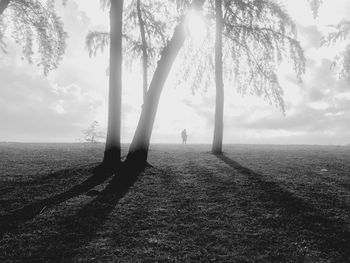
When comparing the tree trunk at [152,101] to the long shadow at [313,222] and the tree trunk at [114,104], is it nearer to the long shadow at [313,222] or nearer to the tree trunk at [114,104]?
the tree trunk at [114,104]

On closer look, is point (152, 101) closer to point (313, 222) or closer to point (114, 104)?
point (114, 104)

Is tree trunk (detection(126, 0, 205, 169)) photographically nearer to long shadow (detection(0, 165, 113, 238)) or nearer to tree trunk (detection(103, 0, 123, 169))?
tree trunk (detection(103, 0, 123, 169))

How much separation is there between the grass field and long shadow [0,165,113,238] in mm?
47

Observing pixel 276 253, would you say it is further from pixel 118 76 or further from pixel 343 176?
pixel 118 76

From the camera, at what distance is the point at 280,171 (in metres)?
11.8

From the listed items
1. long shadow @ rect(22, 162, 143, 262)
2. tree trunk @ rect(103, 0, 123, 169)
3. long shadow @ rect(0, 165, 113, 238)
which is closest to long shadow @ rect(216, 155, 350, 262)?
long shadow @ rect(22, 162, 143, 262)

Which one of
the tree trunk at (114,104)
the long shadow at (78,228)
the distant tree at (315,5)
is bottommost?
the long shadow at (78,228)

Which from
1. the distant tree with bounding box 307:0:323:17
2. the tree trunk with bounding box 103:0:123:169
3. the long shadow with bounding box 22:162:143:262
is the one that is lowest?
the long shadow with bounding box 22:162:143:262

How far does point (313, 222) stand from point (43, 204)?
20.1 feet

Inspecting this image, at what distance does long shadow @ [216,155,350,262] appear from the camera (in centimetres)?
575

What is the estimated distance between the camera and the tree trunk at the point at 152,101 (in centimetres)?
1256

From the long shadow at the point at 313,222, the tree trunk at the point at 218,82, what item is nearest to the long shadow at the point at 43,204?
the long shadow at the point at 313,222

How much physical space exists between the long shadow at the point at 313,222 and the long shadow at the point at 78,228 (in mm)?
3893

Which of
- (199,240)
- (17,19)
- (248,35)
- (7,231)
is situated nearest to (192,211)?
(199,240)
